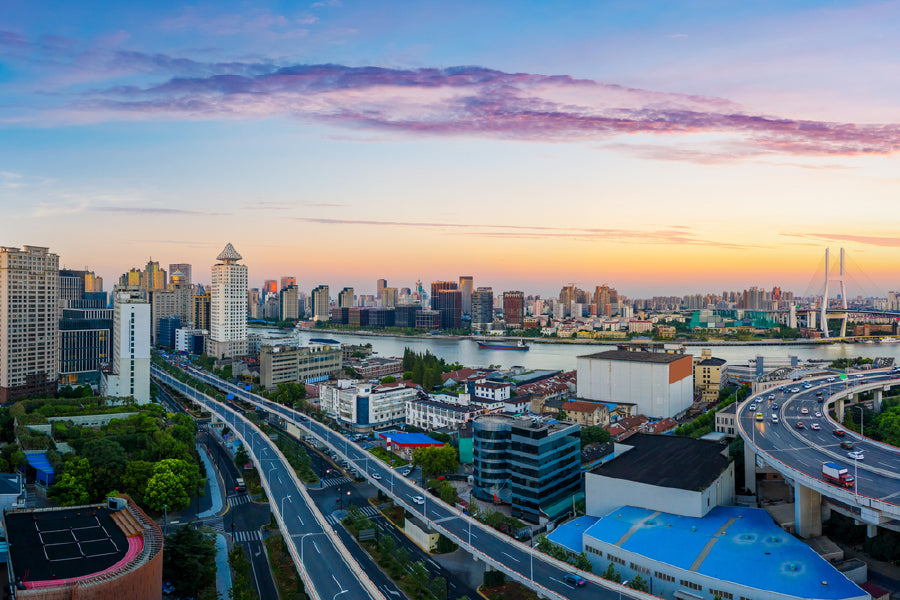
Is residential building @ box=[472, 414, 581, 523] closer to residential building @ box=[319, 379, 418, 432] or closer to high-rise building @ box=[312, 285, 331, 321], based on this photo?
residential building @ box=[319, 379, 418, 432]

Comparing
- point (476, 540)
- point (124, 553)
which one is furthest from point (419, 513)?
point (124, 553)

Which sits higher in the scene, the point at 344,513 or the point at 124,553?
the point at 124,553

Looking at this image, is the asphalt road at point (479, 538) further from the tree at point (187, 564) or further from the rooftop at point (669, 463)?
the tree at point (187, 564)

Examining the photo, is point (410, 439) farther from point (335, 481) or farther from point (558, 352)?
point (558, 352)

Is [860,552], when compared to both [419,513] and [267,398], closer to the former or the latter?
[419,513]

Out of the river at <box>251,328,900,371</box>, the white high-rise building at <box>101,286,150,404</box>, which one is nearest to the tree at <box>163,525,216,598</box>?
the white high-rise building at <box>101,286,150,404</box>

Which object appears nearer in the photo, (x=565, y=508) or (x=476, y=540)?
(x=476, y=540)

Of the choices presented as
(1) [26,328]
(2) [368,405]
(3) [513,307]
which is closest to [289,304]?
(3) [513,307]
